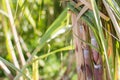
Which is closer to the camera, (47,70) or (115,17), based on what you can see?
(115,17)

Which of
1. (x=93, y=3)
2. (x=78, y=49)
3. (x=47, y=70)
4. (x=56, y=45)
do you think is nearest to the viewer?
(x=93, y=3)

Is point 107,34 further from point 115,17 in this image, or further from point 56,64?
point 56,64

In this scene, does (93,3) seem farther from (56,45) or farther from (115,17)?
(56,45)

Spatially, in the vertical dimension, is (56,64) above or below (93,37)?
below

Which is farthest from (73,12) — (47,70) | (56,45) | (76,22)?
(47,70)

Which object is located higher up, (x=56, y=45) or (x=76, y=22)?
(x=76, y=22)

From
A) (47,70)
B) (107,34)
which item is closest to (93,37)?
(107,34)

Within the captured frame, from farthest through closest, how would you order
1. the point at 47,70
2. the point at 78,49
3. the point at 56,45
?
the point at 47,70 < the point at 56,45 < the point at 78,49

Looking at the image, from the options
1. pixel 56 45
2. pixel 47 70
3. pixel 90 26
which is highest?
pixel 90 26

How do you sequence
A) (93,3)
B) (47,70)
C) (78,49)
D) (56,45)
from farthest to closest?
(47,70), (56,45), (78,49), (93,3)
